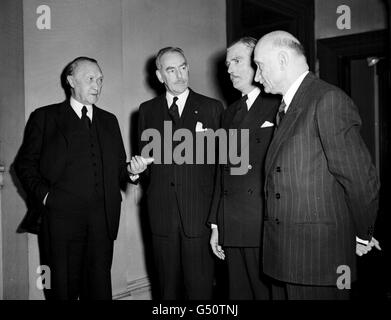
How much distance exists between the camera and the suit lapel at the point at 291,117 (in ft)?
6.27

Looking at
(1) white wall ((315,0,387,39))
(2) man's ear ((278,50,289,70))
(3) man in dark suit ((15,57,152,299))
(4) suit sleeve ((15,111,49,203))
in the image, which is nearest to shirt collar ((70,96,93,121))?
(3) man in dark suit ((15,57,152,299))

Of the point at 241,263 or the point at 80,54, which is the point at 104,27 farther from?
the point at 241,263

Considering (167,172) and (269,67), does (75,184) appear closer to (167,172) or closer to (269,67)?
(167,172)

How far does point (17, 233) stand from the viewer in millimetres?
2982

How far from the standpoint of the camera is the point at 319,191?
73.0 inches

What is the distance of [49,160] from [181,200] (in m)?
0.82

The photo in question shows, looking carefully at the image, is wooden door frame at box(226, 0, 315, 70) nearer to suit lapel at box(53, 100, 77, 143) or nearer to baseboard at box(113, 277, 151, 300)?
suit lapel at box(53, 100, 77, 143)

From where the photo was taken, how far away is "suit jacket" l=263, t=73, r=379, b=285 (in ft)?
5.87

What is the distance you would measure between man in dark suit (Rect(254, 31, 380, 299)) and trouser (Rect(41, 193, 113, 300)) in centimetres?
123

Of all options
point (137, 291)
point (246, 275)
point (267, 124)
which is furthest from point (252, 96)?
point (137, 291)

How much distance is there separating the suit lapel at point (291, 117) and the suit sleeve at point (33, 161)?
4.68ft

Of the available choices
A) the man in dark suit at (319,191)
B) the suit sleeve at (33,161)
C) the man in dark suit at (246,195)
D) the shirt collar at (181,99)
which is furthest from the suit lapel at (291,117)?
the suit sleeve at (33,161)

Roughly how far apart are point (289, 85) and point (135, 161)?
1.06 metres

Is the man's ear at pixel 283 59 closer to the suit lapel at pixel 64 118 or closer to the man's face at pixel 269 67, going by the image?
the man's face at pixel 269 67
